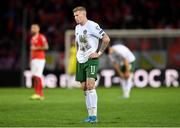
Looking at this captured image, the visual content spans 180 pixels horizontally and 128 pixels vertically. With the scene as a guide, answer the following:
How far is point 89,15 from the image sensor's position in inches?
1293

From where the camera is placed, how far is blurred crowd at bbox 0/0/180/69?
31969 millimetres

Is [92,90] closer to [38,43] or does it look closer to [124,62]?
[38,43]

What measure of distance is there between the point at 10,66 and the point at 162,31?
6922 mm

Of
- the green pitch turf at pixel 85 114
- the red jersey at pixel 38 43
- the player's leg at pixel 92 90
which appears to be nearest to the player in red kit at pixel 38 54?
→ the red jersey at pixel 38 43

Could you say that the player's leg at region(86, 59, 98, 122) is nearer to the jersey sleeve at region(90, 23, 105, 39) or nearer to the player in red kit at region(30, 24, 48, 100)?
the jersey sleeve at region(90, 23, 105, 39)

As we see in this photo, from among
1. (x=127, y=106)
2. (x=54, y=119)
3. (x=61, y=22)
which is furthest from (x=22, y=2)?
(x=54, y=119)

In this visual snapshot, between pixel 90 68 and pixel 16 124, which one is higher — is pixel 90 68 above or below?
above

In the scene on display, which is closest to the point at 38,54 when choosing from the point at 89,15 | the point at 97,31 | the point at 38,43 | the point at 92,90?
the point at 38,43

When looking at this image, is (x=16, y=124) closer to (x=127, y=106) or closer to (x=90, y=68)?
(x=90, y=68)

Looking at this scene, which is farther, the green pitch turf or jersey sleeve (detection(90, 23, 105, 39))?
jersey sleeve (detection(90, 23, 105, 39))

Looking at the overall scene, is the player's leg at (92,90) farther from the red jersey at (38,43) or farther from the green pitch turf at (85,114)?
the red jersey at (38,43)

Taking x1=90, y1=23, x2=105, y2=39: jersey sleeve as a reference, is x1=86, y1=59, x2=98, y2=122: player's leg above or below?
below

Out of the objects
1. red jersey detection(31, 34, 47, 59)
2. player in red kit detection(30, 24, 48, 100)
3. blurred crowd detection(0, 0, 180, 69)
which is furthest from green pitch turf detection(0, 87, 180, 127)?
blurred crowd detection(0, 0, 180, 69)

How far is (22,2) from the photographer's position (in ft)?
110
